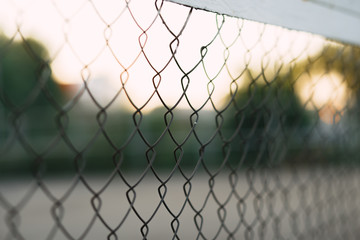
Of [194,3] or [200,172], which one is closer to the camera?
[194,3]

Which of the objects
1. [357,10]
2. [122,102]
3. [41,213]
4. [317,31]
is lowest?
[41,213]

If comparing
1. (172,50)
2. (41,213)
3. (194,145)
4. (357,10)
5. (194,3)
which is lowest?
(41,213)

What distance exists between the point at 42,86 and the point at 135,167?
7.81m

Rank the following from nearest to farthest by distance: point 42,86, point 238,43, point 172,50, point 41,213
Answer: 1. point 42,86
2. point 172,50
3. point 238,43
4. point 41,213

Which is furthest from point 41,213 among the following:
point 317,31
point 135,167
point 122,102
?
point 317,31

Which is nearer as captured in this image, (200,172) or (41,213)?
(41,213)

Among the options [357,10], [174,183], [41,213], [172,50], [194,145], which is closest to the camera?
[172,50]

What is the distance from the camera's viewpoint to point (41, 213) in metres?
5.64

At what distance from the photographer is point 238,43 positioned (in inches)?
66.2

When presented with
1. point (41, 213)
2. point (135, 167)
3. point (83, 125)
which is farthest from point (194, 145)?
point (41, 213)

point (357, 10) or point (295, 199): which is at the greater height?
point (357, 10)

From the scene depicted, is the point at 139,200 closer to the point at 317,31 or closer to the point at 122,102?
the point at 122,102

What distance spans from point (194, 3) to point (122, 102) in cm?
790

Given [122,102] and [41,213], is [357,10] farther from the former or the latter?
[122,102]
